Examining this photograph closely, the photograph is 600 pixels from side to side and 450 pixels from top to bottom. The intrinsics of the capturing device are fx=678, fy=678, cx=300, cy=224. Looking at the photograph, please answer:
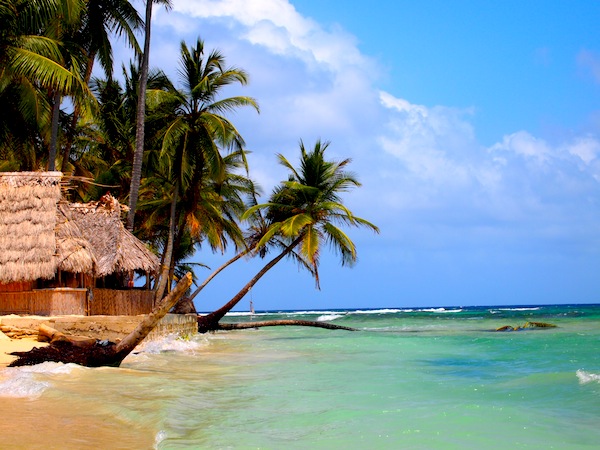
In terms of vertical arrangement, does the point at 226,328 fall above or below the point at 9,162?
below

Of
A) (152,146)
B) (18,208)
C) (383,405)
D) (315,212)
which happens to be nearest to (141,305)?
(18,208)

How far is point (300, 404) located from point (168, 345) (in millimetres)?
7268

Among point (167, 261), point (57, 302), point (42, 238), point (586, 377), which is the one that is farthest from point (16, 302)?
point (586, 377)

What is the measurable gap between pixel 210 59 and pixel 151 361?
10634 millimetres

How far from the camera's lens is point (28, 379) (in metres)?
8.01

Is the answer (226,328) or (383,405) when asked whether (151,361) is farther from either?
(226,328)

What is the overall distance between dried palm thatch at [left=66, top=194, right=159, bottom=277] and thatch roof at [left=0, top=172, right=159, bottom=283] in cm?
3

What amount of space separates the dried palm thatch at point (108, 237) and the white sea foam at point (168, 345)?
1.65 meters

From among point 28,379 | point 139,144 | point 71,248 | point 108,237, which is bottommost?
point 28,379

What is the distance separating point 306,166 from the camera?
72.3ft

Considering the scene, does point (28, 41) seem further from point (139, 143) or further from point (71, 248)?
point (71, 248)

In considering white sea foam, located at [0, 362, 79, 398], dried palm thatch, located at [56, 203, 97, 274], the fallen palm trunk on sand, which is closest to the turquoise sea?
white sea foam, located at [0, 362, 79, 398]

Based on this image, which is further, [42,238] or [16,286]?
[16,286]

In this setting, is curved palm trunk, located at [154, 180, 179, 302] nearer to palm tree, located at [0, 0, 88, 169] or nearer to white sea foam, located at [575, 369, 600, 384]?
palm tree, located at [0, 0, 88, 169]
